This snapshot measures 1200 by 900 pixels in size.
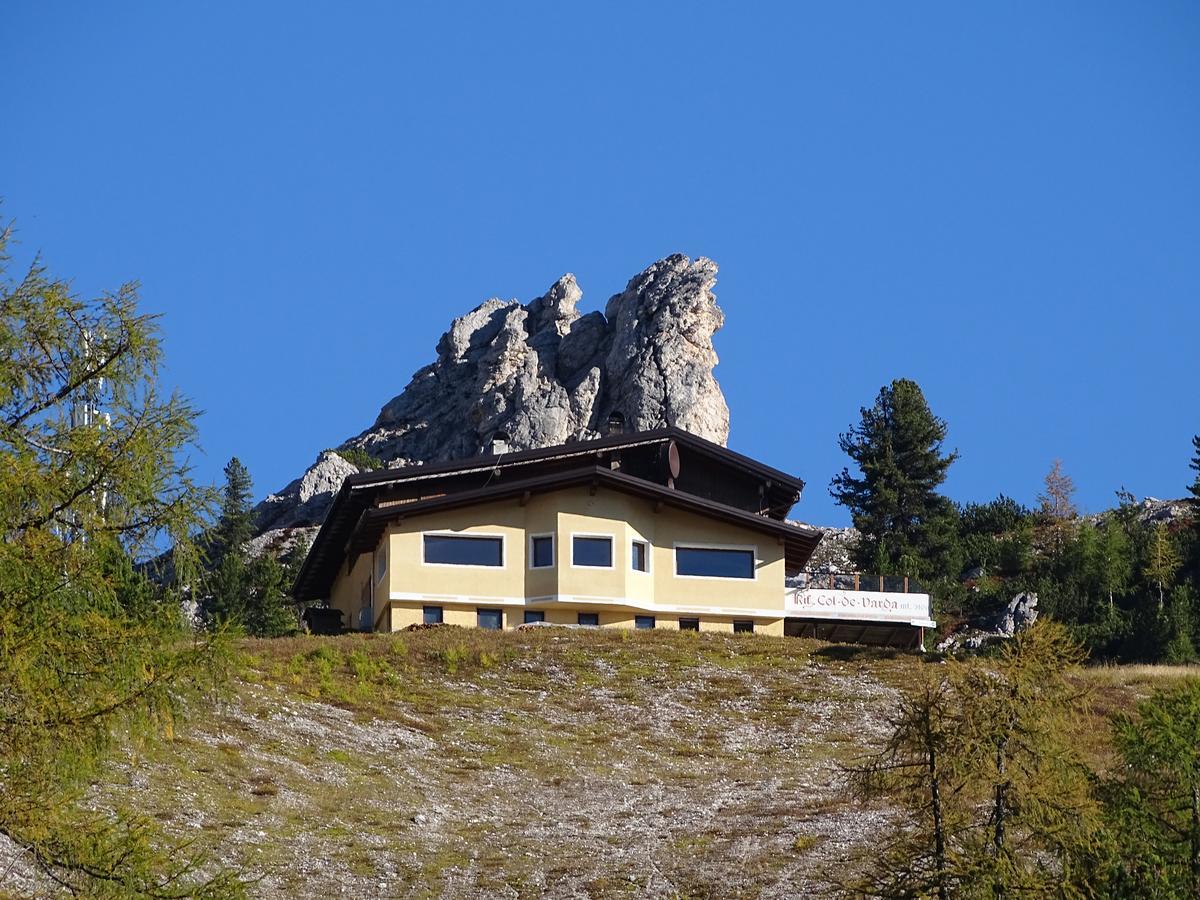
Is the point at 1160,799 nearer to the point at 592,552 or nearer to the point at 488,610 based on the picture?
the point at 592,552

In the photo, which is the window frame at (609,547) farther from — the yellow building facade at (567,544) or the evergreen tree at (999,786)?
the evergreen tree at (999,786)

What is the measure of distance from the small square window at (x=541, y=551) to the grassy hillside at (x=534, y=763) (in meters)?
3.63

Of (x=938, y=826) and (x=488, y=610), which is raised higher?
(x=488, y=610)

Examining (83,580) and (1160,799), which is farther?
(1160,799)

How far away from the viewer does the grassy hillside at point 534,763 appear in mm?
26094

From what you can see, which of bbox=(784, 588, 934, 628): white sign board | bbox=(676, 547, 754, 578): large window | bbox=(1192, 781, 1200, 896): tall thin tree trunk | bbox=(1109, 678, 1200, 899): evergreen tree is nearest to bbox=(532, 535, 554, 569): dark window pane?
Result: bbox=(676, 547, 754, 578): large window

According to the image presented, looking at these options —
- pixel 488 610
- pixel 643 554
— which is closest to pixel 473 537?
pixel 488 610

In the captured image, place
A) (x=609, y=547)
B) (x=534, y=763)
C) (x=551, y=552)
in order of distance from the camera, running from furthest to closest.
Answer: (x=609, y=547) → (x=551, y=552) → (x=534, y=763)

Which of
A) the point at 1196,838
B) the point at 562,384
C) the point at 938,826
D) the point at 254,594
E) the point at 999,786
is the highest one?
the point at 562,384

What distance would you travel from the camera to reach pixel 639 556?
53125 millimetres

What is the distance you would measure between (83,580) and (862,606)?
47.4 metres

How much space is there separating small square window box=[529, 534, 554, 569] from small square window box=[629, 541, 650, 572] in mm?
2635

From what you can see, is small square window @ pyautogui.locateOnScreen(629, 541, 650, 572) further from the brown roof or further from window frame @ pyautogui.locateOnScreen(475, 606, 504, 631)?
window frame @ pyautogui.locateOnScreen(475, 606, 504, 631)

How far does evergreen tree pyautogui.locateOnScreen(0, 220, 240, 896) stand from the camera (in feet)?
41.2
